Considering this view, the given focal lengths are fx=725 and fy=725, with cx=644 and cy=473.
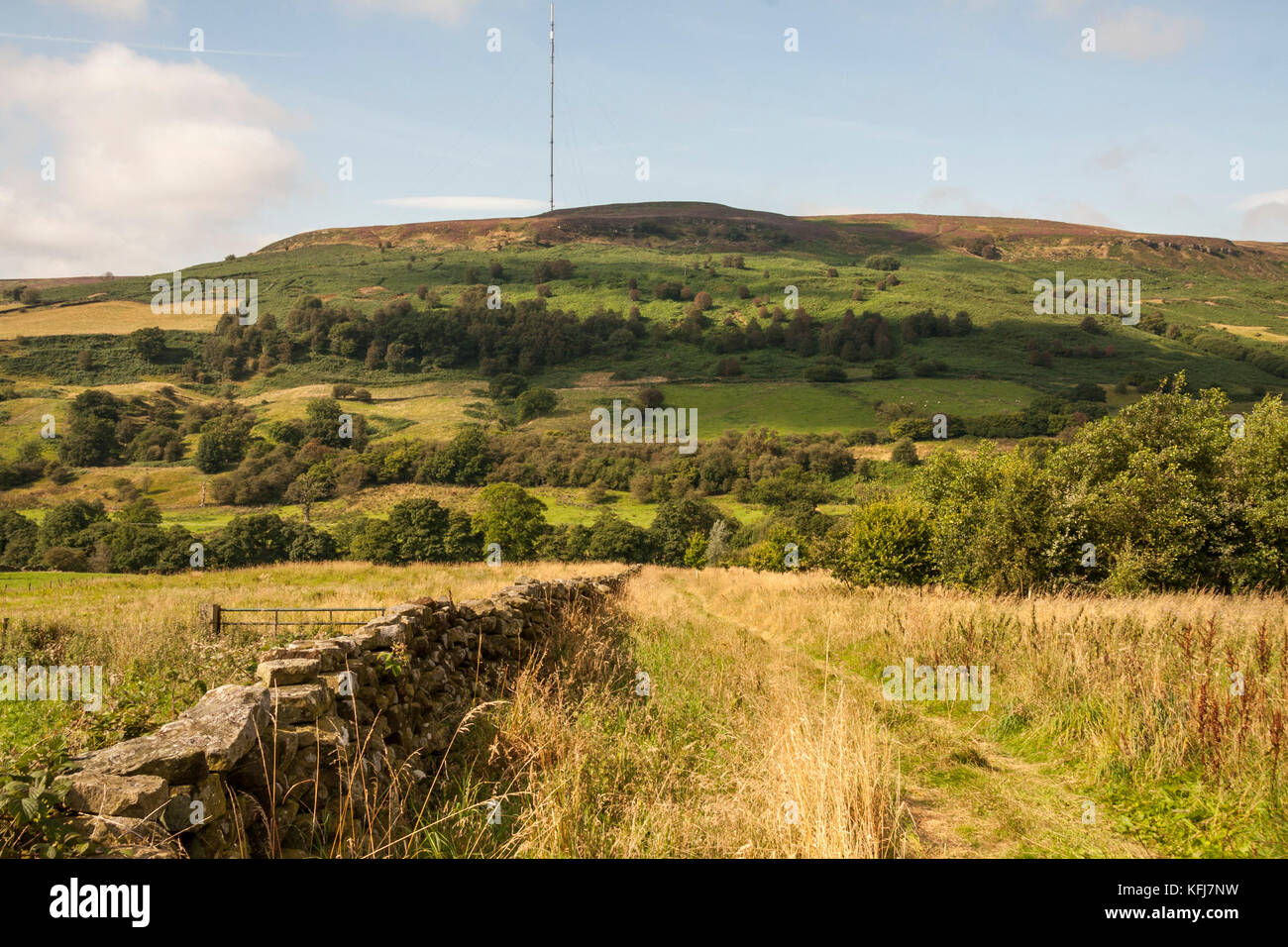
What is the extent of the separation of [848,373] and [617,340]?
53484mm

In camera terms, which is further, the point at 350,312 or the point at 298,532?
the point at 350,312

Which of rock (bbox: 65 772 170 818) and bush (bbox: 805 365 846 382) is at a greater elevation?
bush (bbox: 805 365 846 382)

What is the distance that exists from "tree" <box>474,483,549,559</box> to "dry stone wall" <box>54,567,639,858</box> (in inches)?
2391

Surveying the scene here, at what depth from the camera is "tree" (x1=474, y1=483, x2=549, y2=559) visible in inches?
2643

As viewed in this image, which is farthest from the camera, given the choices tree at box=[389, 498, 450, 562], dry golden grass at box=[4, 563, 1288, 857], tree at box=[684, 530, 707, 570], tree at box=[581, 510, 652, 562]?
tree at box=[684, 530, 707, 570]

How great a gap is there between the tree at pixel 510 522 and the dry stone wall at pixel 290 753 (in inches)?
2391

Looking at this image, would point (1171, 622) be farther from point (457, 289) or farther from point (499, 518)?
point (457, 289)

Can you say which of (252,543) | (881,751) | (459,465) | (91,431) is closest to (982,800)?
(881,751)

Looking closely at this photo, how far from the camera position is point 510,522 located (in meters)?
67.9

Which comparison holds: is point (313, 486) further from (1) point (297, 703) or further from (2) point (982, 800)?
(2) point (982, 800)

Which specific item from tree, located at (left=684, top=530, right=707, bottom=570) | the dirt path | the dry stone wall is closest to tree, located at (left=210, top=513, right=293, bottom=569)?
tree, located at (left=684, top=530, right=707, bottom=570)

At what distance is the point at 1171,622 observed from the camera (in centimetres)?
892

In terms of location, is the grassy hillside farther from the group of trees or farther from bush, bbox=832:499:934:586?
bush, bbox=832:499:934:586

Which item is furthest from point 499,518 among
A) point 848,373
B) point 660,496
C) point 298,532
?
point 848,373
